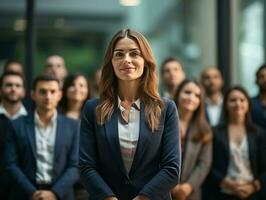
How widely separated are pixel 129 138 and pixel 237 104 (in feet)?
9.45

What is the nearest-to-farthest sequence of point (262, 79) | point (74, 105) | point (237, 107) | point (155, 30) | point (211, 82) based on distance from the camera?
1. point (237, 107)
2. point (74, 105)
3. point (262, 79)
4. point (211, 82)
5. point (155, 30)

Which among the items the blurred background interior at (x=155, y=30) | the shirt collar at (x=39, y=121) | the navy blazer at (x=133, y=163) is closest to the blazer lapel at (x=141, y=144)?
the navy blazer at (x=133, y=163)

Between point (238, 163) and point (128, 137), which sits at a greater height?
point (128, 137)

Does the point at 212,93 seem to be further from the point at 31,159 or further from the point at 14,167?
the point at 14,167

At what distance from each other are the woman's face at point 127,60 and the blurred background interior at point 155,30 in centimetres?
502

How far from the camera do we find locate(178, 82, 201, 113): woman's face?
19.4 feet

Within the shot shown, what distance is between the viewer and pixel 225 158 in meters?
5.96

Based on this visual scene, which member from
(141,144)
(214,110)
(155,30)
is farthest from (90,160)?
(155,30)

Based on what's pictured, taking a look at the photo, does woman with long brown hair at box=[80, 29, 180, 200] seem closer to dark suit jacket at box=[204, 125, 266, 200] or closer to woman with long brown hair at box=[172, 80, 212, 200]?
woman with long brown hair at box=[172, 80, 212, 200]

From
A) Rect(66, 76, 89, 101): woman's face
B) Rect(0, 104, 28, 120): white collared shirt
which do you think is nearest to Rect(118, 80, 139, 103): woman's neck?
Rect(66, 76, 89, 101): woman's face

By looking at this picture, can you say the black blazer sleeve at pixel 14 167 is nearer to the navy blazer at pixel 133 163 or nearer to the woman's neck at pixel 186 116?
the woman's neck at pixel 186 116

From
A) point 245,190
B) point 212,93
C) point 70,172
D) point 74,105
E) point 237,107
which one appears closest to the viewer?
point 70,172

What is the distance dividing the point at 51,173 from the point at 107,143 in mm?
2026

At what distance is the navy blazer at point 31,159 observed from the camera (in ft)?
17.3
